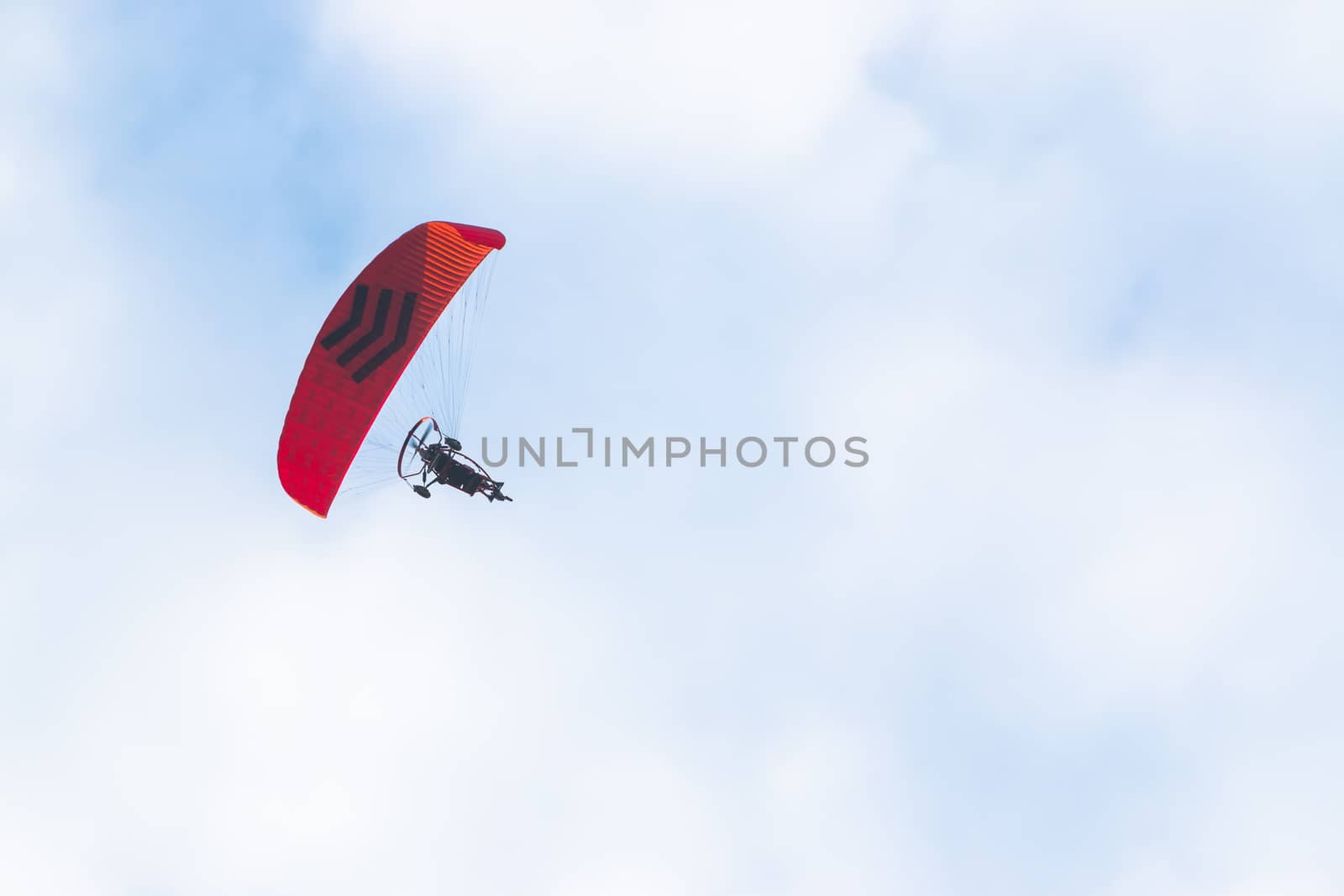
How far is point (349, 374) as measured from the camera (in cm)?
3981

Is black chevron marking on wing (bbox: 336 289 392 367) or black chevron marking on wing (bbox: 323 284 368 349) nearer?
black chevron marking on wing (bbox: 323 284 368 349)

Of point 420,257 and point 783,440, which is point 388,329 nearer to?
point 420,257

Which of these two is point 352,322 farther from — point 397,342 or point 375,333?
point 397,342

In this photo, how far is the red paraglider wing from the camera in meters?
39.7

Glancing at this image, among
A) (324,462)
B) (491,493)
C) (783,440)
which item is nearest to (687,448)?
(783,440)

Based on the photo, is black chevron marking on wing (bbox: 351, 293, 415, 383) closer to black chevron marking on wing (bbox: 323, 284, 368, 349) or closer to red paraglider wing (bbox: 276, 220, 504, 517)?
red paraglider wing (bbox: 276, 220, 504, 517)

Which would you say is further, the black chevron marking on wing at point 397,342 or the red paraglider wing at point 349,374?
the black chevron marking on wing at point 397,342

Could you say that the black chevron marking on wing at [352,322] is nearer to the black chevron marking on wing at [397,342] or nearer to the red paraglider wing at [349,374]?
the red paraglider wing at [349,374]

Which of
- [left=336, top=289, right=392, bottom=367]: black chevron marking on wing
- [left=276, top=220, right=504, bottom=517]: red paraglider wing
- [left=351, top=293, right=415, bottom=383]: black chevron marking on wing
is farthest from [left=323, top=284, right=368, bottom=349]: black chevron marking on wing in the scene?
[left=351, top=293, right=415, bottom=383]: black chevron marking on wing

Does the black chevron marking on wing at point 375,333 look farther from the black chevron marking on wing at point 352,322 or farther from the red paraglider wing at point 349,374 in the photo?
the black chevron marking on wing at point 352,322

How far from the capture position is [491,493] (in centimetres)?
4144

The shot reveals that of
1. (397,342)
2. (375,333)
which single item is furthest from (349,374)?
(397,342)

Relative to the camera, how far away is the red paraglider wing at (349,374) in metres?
39.7

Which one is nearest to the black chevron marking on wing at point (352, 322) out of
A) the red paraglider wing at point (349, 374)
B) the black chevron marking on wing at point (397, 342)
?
the red paraglider wing at point (349, 374)
